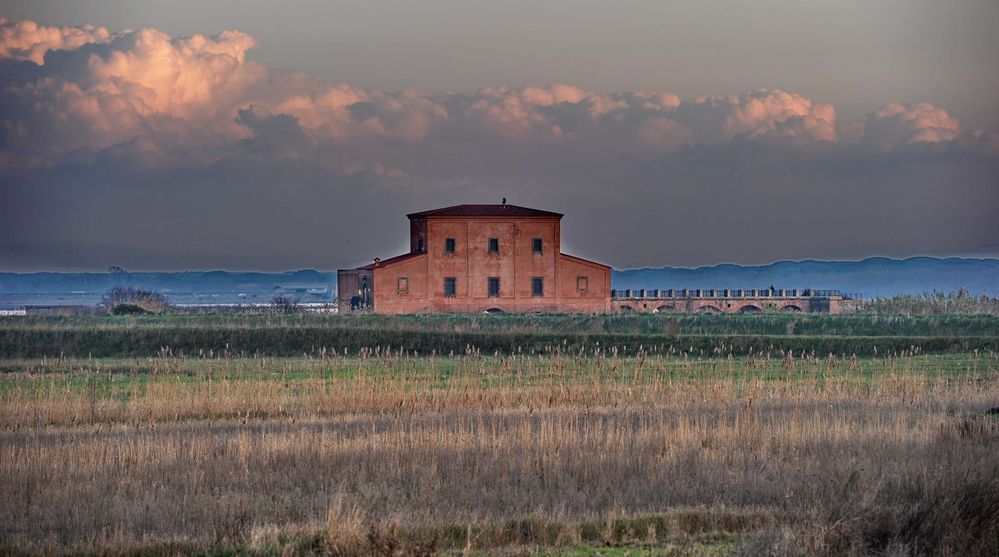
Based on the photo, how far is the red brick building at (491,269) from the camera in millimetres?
71688

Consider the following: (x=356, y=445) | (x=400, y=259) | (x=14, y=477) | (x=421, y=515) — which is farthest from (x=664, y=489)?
(x=400, y=259)

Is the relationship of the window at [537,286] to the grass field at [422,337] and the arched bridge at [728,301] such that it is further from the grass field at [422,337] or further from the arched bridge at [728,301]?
the grass field at [422,337]

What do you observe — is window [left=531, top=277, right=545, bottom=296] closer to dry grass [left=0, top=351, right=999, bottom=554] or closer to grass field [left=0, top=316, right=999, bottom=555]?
grass field [left=0, top=316, right=999, bottom=555]

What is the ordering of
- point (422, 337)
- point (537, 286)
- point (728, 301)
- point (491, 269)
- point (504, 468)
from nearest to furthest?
point (504, 468), point (422, 337), point (491, 269), point (537, 286), point (728, 301)

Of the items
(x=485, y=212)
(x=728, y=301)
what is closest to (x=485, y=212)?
(x=485, y=212)

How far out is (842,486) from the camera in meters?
A: 12.6

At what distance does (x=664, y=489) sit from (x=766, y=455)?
8.45 feet

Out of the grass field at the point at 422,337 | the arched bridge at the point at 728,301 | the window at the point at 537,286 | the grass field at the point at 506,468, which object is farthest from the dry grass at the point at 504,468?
the arched bridge at the point at 728,301

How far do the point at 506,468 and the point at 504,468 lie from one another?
0.10ft

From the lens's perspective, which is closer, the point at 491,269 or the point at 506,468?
the point at 506,468

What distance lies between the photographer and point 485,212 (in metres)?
73.4

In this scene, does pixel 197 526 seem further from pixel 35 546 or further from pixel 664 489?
pixel 664 489

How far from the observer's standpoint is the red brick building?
7169 cm

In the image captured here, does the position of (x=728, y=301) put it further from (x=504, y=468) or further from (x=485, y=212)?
(x=504, y=468)
